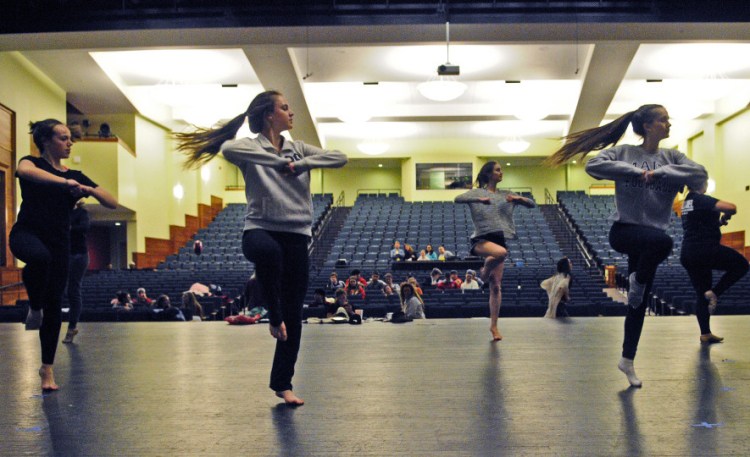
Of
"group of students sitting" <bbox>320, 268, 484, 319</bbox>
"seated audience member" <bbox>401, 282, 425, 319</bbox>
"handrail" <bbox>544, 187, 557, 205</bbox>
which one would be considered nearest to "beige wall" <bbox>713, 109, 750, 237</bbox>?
"handrail" <bbox>544, 187, 557, 205</bbox>

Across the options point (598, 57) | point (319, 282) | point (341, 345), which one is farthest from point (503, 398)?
point (598, 57)

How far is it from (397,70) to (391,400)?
14558 mm

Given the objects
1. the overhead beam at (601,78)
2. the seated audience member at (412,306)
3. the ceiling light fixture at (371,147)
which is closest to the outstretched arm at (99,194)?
the seated audience member at (412,306)

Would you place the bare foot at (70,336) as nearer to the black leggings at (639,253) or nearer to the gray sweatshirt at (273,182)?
the gray sweatshirt at (273,182)

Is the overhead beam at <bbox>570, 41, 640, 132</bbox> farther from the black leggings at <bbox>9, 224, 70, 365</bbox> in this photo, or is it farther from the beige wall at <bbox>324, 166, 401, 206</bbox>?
the black leggings at <bbox>9, 224, 70, 365</bbox>

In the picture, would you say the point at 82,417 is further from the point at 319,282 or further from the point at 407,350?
the point at 319,282

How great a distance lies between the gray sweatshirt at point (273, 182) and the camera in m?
2.60

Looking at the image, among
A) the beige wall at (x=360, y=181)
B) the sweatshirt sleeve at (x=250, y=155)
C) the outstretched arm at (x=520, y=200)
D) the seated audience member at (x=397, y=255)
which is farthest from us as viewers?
the beige wall at (x=360, y=181)

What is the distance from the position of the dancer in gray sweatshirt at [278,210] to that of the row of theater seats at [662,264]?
2281mm

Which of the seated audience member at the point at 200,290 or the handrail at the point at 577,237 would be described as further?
the handrail at the point at 577,237

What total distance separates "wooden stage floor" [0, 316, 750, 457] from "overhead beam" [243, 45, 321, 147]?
10608mm

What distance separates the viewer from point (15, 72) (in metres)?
14.1

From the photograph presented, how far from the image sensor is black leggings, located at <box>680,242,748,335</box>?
4523mm

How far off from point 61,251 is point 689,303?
791 cm
